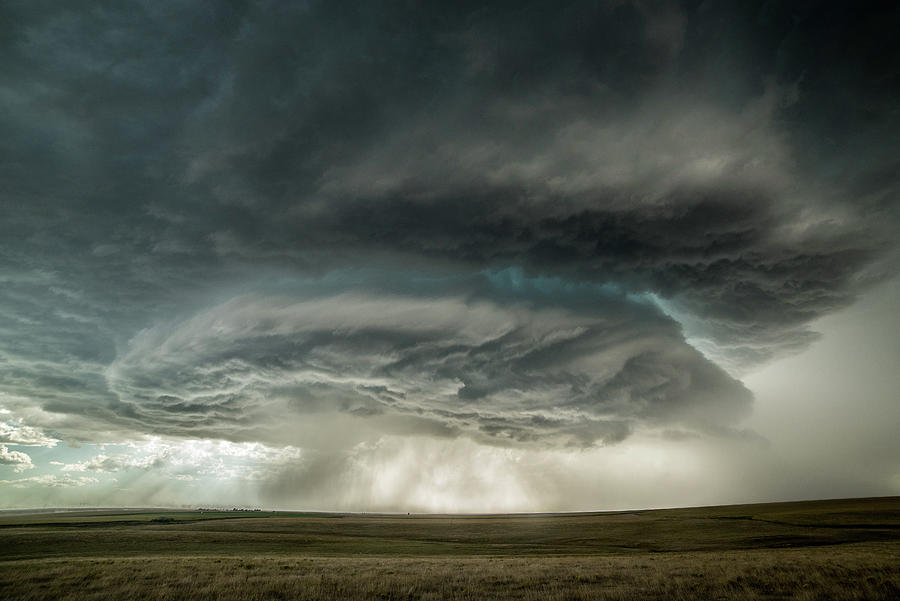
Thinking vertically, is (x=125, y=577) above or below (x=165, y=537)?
above

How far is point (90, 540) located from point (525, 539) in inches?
2623

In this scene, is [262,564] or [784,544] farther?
[784,544]

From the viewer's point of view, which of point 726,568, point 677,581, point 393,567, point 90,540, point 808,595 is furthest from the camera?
point 90,540

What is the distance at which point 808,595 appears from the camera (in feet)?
70.8

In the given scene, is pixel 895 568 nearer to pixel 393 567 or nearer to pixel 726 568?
pixel 726 568

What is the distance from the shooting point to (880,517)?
248 feet

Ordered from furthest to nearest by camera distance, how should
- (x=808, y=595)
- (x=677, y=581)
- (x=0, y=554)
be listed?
(x=0, y=554) < (x=677, y=581) < (x=808, y=595)

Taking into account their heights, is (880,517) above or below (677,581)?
below

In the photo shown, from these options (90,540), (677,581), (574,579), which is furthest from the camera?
(90,540)

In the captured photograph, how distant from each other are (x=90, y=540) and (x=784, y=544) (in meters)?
95.4

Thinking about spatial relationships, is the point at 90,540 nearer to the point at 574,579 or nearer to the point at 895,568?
the point at 574,579

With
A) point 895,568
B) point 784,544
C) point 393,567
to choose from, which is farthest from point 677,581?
point 784,544

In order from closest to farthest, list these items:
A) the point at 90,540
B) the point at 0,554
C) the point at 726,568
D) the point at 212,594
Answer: the point at 212,594
the point at 726,568
the point at 0,554
the point at 90,540

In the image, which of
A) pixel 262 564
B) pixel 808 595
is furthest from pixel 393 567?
pixel 808 595
